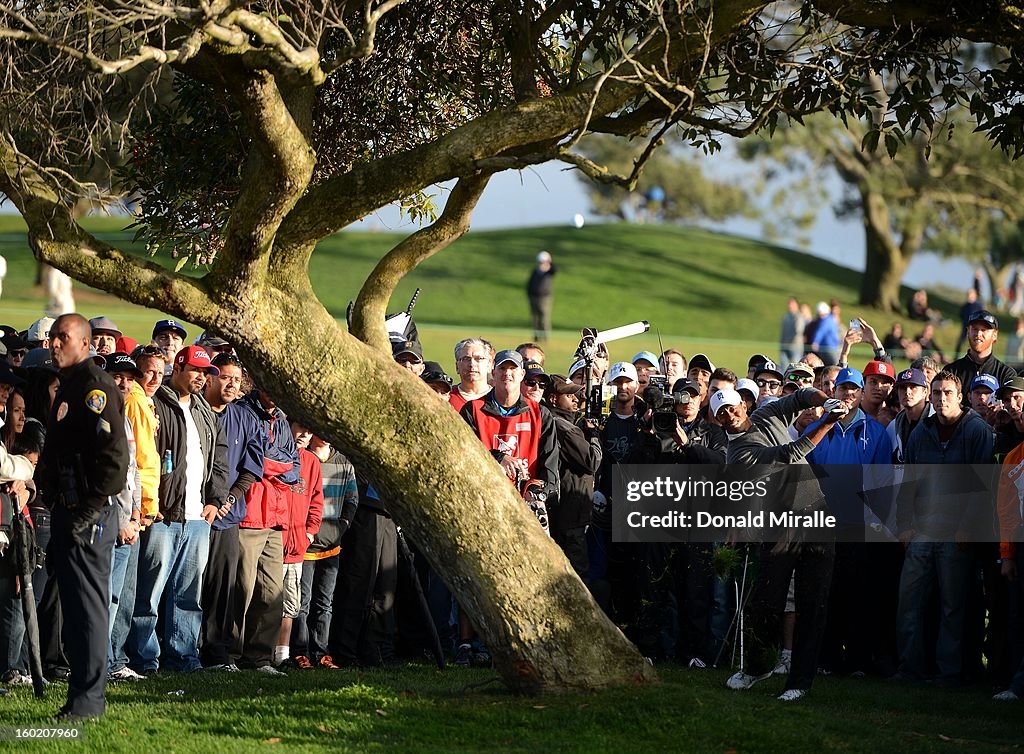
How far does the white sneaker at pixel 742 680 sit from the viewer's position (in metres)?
11.0

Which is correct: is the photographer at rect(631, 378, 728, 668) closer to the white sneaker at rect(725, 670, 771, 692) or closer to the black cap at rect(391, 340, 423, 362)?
the white sneaker at rect(725, 670, 771, 692)

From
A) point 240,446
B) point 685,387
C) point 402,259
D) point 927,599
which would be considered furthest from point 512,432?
point 927,599

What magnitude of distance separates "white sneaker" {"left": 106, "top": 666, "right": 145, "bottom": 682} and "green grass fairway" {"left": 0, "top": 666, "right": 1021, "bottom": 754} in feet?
0.65

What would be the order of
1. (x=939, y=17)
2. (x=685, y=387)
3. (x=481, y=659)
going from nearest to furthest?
(x=939, y=17)
(x=481, y=659)
(x=685, y=387)

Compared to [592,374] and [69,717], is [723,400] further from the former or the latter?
[69,717]

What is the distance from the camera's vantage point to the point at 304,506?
39.7 ft

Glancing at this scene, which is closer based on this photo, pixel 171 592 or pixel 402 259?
pixel 402 259

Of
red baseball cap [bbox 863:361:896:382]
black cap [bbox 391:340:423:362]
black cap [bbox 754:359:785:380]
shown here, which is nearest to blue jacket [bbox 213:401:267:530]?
black cap [bbox 391:340:423:362]

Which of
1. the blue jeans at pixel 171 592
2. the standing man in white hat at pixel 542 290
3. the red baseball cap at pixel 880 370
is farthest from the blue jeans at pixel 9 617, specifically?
the standing man in white hat at pixel 542 290

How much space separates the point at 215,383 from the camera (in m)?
11.9

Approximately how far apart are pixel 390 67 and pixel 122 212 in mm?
2273

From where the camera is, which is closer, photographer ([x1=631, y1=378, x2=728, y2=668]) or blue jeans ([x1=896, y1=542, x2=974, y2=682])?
blue jeans ([x1=896, y1=542, x2=974, y2=682])

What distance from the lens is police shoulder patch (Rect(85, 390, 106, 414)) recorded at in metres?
8.76

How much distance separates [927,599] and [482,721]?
4.80 meters
